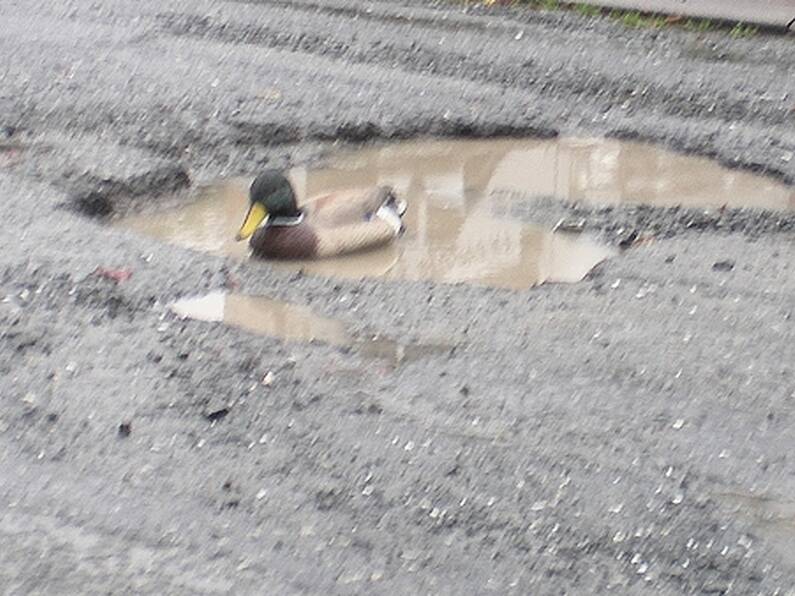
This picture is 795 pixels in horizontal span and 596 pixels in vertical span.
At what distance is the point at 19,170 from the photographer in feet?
24.8

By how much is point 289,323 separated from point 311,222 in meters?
1.36

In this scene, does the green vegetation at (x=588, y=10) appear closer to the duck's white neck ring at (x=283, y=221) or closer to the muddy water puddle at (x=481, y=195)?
the muddy water puddle at (x=481, y=195)

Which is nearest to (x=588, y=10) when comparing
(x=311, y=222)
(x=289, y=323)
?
(x=311, y=222)

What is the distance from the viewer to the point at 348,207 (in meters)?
7.30

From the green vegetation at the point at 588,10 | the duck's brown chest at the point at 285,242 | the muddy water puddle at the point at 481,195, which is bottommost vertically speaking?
the green vegetation at the point at 588,10

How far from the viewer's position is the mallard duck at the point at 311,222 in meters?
7.04

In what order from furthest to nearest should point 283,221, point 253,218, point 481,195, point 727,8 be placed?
point 727,8
point 481,195
point 253,218
point 283,221

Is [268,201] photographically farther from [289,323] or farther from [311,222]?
[289,323]

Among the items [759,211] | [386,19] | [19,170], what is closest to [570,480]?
[759,211]

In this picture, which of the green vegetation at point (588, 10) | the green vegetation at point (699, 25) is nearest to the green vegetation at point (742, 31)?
the green vegetation at point (699, 25)

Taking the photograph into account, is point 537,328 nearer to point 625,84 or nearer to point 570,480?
point 570,480

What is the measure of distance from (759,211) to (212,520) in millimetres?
4161

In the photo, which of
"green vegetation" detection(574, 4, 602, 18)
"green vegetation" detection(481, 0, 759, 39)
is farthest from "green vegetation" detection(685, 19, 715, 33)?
"green vegetation" detection(574, 4, 602, 18)

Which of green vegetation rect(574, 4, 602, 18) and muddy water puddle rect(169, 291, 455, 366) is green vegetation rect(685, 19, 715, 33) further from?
muddy water puddle rect(169, 291, 455, 366)
